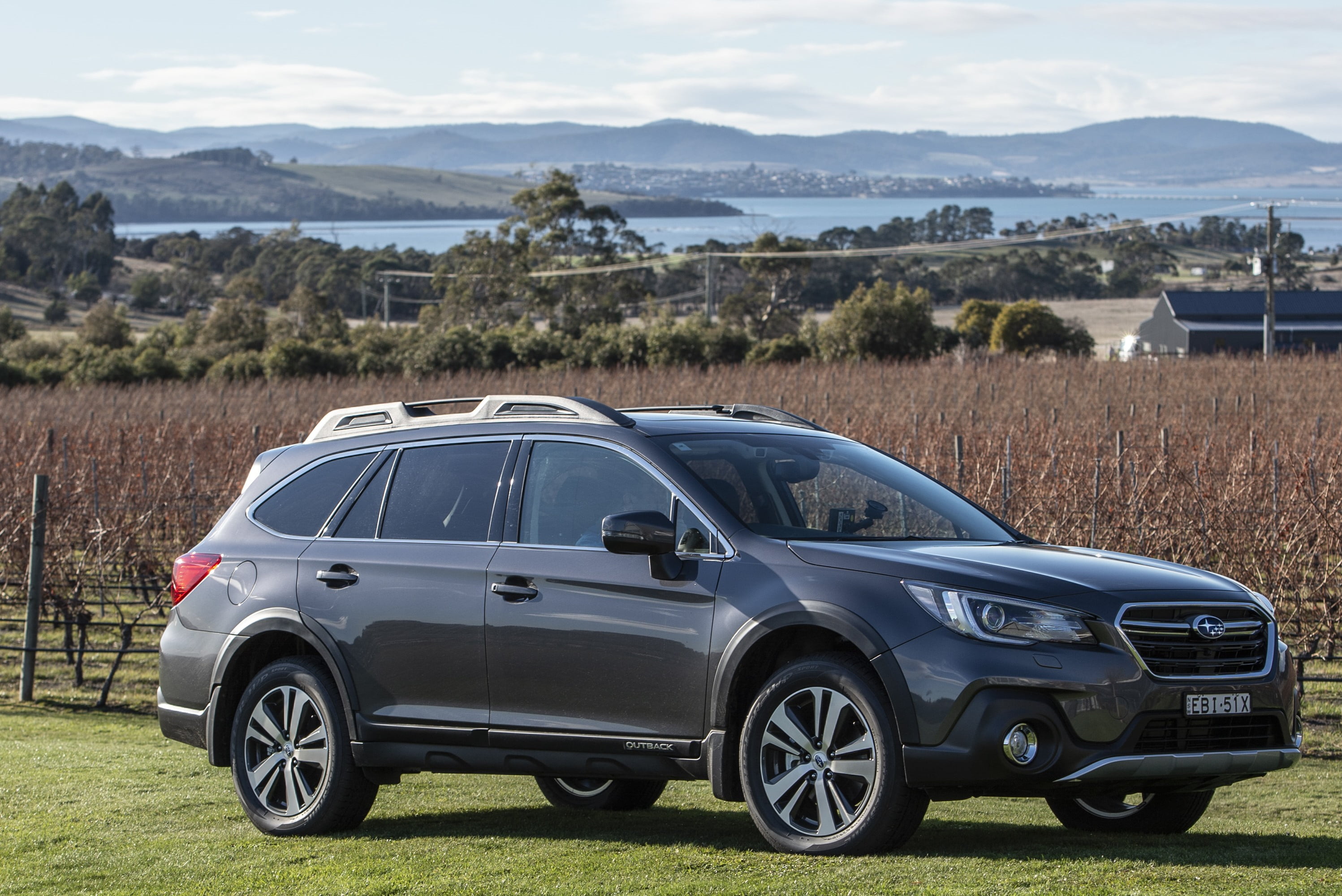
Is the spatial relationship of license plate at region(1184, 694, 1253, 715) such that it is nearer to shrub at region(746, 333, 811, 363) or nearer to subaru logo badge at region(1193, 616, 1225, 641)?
subaru logo badge at region(1193, 616, 1225, 641)

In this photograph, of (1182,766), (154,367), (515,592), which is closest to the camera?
(1182,766)

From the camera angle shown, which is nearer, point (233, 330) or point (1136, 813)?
point (1136, 813)

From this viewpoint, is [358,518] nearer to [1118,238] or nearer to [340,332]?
[340,332]

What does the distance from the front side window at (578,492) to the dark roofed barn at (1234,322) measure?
235 feet

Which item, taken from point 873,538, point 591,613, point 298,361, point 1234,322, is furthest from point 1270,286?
point 591,613

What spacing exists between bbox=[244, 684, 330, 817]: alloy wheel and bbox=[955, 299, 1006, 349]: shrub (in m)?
67.6

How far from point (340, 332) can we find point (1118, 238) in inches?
4095

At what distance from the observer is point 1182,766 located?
18.2ft

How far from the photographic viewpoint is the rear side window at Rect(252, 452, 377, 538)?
24.0ft

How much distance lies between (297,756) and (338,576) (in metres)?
0.84

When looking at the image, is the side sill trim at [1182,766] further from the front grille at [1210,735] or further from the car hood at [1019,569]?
the car hood at [1019,569]

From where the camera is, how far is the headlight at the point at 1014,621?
5473mm

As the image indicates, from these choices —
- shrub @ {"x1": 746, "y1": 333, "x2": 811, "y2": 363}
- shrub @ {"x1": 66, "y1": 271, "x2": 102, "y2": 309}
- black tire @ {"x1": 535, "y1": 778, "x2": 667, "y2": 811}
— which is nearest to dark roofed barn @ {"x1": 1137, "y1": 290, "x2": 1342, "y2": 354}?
shrub @ {"x1": 746, "y1": 333, "x2": 811, "y2": 363}

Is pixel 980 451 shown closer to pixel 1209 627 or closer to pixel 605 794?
pixel 605 794
